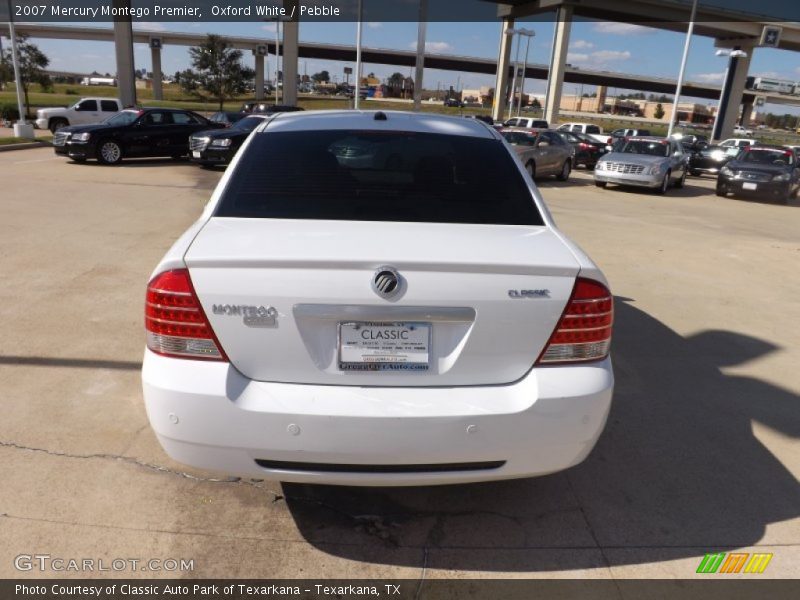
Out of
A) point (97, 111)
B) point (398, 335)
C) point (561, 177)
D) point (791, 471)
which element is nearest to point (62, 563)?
point (398, 335)

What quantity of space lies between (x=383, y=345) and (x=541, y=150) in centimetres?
1830

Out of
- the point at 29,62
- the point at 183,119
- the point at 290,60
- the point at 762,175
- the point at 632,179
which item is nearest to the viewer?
the point at 632,179

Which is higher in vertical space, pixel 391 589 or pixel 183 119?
pixel 183 119

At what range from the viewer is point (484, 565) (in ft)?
8.98

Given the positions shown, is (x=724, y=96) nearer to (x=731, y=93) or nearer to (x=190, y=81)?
(x=731, y=93)

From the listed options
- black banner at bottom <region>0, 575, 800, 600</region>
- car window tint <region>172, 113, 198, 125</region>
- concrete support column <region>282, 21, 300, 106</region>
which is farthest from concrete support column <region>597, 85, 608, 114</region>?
black banner at bottom <region>0, 575, 800, 600</region>

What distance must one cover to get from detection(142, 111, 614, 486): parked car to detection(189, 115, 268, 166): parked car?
16.5 metres

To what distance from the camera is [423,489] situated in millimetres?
3283

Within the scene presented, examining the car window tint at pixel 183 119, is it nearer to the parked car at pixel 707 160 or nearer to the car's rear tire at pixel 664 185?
the car's rear tire at pixel 664 185

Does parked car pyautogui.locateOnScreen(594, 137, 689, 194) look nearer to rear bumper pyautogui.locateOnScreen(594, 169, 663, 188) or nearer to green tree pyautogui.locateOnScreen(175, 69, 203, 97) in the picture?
rear bumper pyautogui.locateOnScreen(594, 169, 663, 188)

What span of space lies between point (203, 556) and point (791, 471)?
129 inches

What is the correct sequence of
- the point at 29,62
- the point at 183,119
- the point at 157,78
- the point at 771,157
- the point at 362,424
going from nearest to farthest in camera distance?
the point at 362,424 → the point at 183,119 → the point at 771,157 → the point at 29,62 → the point at 157,78

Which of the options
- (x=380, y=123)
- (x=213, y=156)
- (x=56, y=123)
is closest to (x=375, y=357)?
(x=380, y=123)

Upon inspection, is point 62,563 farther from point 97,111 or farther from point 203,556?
point 97,111
